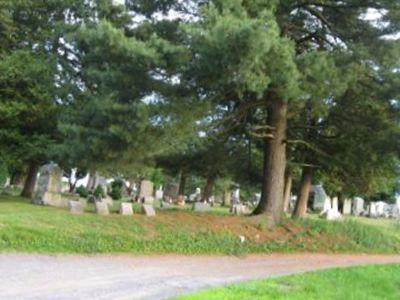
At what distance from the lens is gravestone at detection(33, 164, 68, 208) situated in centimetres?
2081

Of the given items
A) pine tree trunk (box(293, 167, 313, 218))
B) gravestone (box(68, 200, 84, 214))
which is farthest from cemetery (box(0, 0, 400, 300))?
pine tree trunk (box(293, 167, 313, 218))

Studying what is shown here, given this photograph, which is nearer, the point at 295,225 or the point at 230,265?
the point at 230,265

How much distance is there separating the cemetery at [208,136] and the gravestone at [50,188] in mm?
73

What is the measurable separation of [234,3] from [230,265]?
6041mm

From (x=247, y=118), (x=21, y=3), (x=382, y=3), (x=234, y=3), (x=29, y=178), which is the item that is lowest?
(x=29, y=178)

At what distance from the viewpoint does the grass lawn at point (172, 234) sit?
13.8 meters

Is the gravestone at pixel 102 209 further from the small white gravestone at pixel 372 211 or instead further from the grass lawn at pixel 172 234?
the small white gravestone at pixel 372 211

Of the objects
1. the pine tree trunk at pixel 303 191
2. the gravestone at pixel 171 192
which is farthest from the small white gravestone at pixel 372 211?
the pine tree trunk at pixel 303 191

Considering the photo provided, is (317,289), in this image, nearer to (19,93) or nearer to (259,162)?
(259,162)

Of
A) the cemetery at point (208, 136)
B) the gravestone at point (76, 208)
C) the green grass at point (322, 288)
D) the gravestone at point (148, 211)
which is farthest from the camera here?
the gravestone at point (148, 211)

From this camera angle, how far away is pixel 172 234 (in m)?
16.3

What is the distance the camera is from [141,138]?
1567 centimetres

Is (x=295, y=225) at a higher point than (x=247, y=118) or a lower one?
lower

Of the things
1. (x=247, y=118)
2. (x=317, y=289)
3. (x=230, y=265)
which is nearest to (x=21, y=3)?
(x=247, y=118)
